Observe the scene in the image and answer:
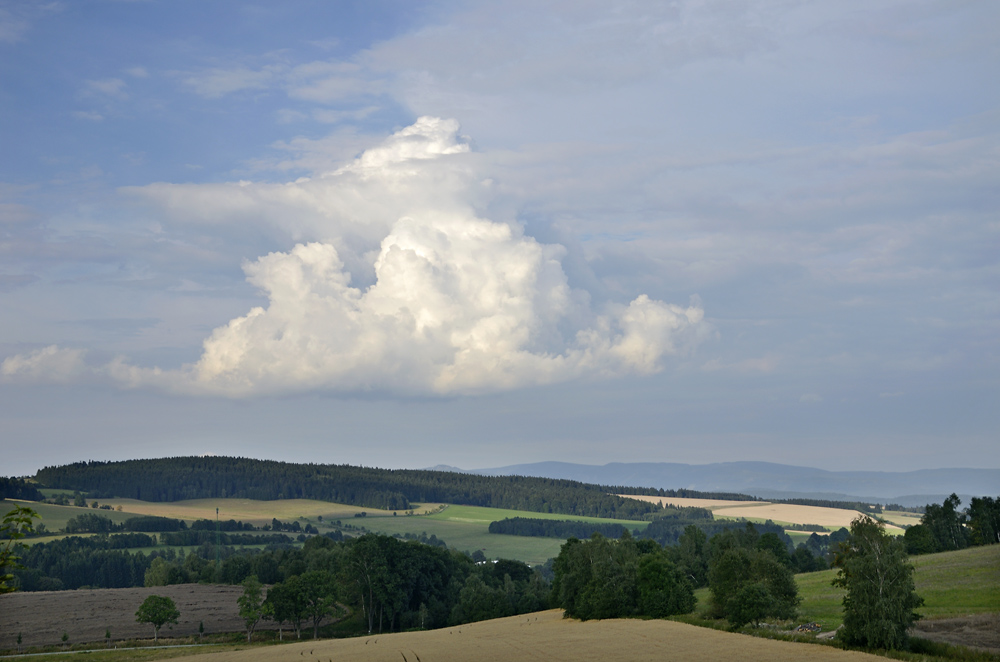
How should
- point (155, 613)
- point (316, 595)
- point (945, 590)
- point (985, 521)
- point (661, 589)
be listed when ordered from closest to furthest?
point (945, 590) → point (661, 589) → point (155, 613) → point (316, 595) → point (985, 521)

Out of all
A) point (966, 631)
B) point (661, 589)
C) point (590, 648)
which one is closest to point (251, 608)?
point (661, 589)

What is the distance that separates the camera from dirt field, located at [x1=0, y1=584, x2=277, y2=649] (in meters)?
110

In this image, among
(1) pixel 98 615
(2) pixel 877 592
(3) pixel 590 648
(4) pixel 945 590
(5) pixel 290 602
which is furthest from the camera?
(1) pixel 98 615

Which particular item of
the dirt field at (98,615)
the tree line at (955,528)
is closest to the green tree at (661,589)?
the dirt field at (98,615)

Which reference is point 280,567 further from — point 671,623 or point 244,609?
point 671,623

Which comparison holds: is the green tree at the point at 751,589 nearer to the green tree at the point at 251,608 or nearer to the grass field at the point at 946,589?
the grass field at the point at 946,589

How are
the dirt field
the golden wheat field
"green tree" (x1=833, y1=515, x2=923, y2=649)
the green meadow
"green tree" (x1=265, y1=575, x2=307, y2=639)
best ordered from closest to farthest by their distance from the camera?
"green tree" (x1=833, y1=515, x2=923, y2=649), the golden wheat field, the green meadow, the dirt field, "green tree" (x1=265, y1=575, x2=307, y2=639)

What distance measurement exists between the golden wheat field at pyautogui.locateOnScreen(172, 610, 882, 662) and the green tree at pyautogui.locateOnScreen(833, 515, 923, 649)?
2.37 metres

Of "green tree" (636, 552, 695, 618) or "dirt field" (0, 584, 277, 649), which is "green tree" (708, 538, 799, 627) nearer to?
"green tree" (636, 552, 695, 618)

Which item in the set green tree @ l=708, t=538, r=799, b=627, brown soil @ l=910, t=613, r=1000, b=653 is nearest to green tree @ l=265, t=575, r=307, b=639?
green tree @ l=708, t=538, r=799, b=627

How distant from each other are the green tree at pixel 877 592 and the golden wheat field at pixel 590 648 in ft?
7.77

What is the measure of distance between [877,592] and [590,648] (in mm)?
20537

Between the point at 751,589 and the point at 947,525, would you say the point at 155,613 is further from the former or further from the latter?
the point at 947,525

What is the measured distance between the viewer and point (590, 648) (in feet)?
183
